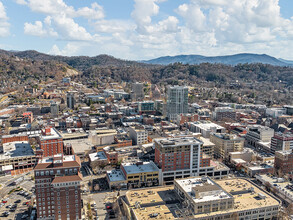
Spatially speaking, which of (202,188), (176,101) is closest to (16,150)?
(202,188)

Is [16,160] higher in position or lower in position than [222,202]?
lower

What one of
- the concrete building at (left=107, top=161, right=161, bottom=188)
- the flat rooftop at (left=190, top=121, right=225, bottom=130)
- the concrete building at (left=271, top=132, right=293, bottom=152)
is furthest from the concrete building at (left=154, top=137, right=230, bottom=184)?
the flat rooftop at (left=190, top=121, right=225, bottom=130)

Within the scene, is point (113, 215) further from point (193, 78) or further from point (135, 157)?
point (193, 78)

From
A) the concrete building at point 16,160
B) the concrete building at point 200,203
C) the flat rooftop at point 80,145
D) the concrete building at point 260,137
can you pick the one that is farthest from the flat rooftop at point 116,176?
the concrete building at point 260,137

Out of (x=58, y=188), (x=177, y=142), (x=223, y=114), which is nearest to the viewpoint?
(x=58, y=188)

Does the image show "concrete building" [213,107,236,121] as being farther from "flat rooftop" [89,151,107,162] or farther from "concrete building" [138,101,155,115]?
"flat rooftop" [89,151,107,162]

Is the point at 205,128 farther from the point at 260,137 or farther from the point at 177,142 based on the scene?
the point at 177,142

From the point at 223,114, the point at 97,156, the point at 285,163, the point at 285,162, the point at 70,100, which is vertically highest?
the point at 70,100
